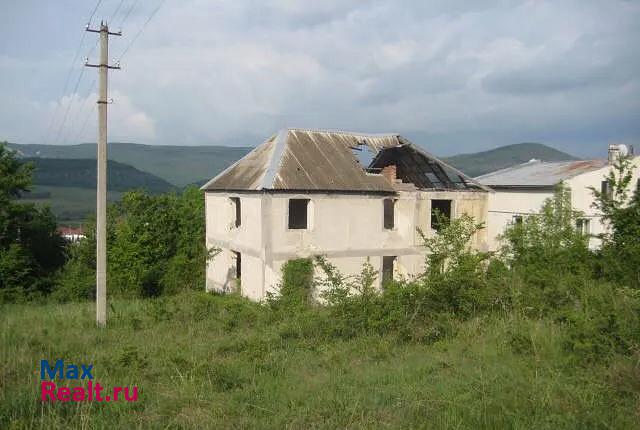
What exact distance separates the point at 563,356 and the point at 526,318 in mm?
2343

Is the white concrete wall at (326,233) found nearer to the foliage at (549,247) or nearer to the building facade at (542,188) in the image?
the building facade at (542,188)

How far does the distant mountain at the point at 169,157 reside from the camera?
132 metres

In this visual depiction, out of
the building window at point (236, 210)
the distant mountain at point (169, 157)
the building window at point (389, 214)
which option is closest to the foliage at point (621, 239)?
the building window at point (389, 214)

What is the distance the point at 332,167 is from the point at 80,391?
1421 cm

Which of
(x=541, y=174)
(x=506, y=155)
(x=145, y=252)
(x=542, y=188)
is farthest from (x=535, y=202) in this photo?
(x=506, y=155)

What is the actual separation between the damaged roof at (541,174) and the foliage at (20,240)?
2220cm

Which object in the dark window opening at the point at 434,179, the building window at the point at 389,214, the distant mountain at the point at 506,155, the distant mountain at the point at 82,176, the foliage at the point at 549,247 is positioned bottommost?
the foliage at the point at 549,247

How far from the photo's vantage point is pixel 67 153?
130000 millimetres

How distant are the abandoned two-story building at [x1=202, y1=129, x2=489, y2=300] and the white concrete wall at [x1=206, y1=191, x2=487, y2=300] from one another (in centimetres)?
4

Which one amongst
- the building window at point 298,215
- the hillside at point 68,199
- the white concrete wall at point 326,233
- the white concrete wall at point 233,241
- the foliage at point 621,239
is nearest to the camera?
the foliage at point 621,239

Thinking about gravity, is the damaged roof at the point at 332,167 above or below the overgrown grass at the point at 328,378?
above

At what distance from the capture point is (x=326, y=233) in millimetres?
18266

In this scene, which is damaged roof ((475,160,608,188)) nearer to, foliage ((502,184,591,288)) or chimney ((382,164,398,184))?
chimney ((382,164,398,184))

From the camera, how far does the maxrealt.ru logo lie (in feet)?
19.2
